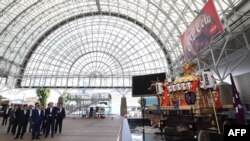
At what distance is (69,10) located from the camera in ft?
148

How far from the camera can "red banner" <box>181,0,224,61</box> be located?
43.5 ft

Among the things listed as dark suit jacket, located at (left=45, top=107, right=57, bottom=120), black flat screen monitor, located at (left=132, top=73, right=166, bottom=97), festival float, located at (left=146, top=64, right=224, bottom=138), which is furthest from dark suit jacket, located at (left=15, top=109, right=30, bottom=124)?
black flat screen monitor, located at (left=132, top=73, right=166, bottom=97)

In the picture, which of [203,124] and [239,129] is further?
[203,124]

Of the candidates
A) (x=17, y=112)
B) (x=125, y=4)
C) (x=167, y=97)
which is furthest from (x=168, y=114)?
(x=125, y=4)

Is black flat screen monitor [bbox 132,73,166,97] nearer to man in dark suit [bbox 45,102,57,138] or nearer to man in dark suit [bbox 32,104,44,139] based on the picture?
man in dark suit [bbox 45,102,57,138]

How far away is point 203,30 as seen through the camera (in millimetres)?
15367

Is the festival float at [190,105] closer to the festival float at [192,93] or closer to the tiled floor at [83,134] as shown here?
the festival float at [192,93]

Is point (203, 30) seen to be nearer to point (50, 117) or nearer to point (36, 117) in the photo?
point (50, 117)

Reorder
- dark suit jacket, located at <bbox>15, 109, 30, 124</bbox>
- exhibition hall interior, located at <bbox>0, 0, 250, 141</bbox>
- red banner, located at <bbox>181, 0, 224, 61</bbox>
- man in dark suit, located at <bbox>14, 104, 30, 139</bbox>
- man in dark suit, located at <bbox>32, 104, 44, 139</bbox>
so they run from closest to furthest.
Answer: man in dark suit, located at <bbox>32, 104, 44, 139</bbox> < man in dark suit, located at <bbox>14, 104, 30, 139</bbox> < dark suit jacket, located at <bbox>15, 109, 30, 124</bbox> < exhibition hall interior, located at <bbox>0, 0, 250, 141</bbox> < red banner, located at <bbox>181, 0, 224, 61</bbox>

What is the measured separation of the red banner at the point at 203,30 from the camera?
13.3 metres

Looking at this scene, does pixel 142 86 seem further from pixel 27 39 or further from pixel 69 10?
pixel 27 39

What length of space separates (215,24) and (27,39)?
156ft

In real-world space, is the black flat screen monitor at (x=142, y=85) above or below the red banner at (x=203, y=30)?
below

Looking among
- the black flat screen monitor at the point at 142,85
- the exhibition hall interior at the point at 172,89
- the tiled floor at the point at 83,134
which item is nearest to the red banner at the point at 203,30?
the exhibition hall interior at the point at 172,89
